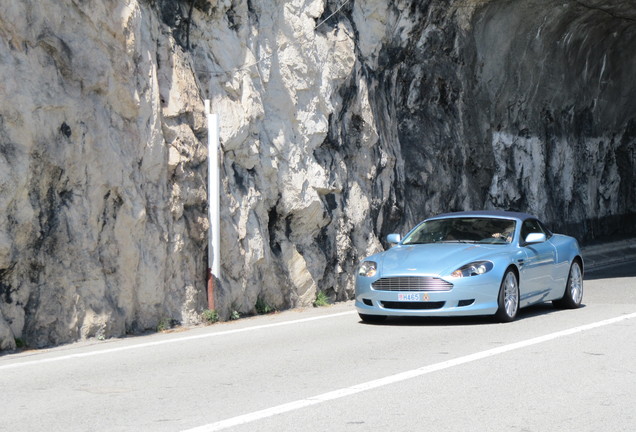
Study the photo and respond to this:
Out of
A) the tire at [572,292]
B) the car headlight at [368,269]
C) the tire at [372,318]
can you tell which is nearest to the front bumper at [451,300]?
the car headlight at [368,269]

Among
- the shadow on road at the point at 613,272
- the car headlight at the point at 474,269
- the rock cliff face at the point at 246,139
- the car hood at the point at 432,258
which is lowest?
the shadow on road at the point at 613,272

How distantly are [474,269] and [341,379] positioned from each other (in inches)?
164

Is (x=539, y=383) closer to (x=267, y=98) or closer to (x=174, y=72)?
(x=174, y=72)

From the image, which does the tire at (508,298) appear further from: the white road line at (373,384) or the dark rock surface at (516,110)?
the dark rock surface at (516,110)

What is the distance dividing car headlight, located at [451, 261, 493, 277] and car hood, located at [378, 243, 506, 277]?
0.18 feet

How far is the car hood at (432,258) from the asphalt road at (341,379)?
71 centimetres

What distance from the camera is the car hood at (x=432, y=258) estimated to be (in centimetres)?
1213

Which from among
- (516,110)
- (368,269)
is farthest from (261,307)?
(516,110)

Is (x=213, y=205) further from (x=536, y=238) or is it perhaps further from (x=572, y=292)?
(x=572, y=292)

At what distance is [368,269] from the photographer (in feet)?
41.4

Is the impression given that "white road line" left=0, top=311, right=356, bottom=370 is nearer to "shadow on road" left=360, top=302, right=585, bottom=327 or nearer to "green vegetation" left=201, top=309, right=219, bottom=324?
"green vegetation" left=201, top=309, right=219, bottom=324

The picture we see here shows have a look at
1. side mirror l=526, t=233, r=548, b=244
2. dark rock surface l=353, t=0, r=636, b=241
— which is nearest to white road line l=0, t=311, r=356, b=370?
side mirror l=526, t=233, r=548, b=244

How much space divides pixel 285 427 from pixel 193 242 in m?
7.63

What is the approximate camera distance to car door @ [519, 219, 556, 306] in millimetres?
13055
